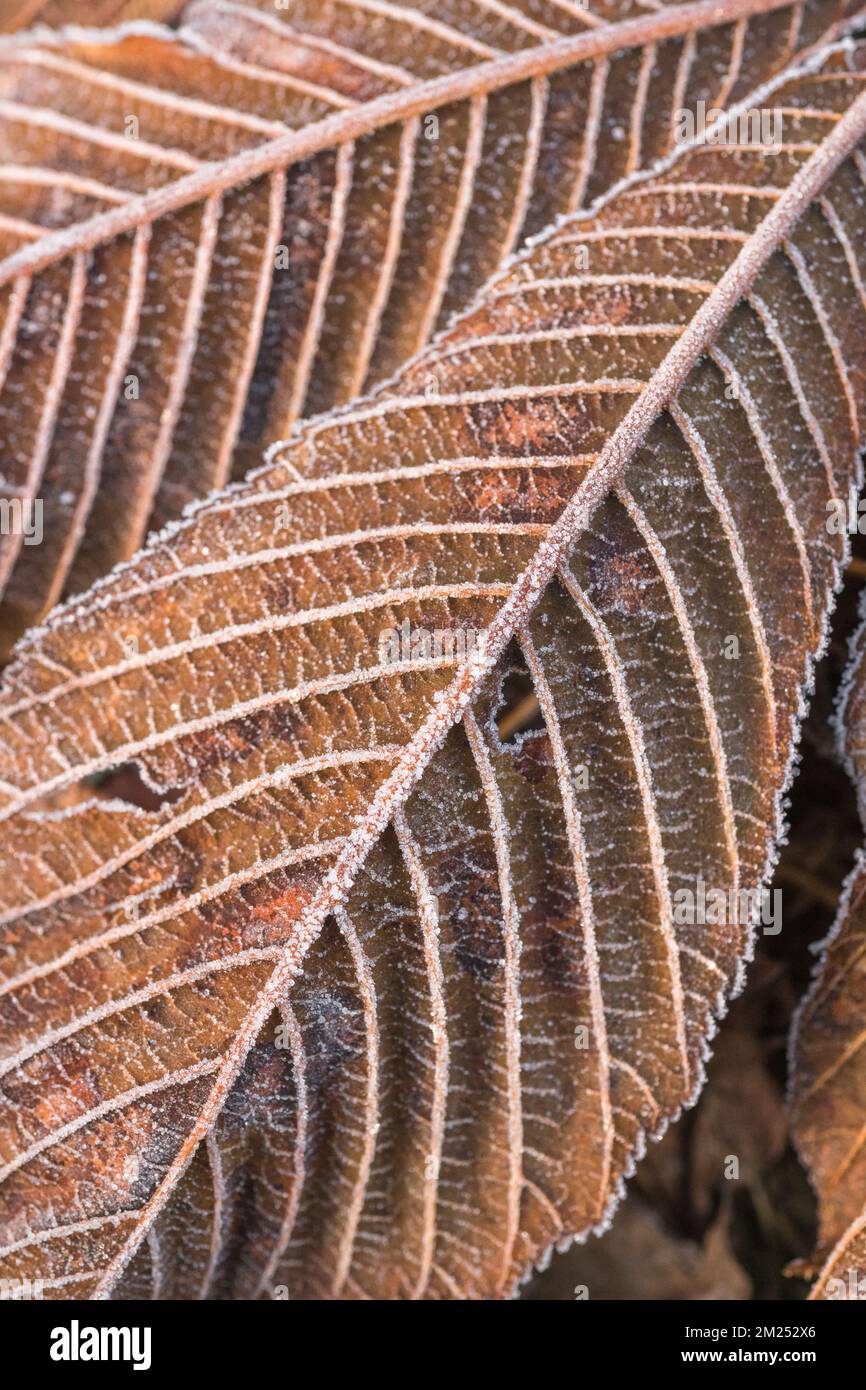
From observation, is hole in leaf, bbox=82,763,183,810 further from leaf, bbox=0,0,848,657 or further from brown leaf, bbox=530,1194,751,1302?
brown leaf, bbox=530,1194,751,1302

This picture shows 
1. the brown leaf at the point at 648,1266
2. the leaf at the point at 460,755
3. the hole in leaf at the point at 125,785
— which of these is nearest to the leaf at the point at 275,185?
the leaf at the point at 460,755

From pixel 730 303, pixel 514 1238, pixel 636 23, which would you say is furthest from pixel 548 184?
pixel 514 1238

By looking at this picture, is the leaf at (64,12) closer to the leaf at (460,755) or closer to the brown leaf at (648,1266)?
the leaf at (460,755)

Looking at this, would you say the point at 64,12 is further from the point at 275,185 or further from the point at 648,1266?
the point at 648,1266

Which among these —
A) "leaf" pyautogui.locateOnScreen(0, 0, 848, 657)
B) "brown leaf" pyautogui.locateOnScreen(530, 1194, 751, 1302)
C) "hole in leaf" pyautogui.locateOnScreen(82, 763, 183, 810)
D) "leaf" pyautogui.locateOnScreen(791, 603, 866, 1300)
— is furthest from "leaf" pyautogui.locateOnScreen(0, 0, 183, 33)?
"brown leaf" pyautogui.locateOnScreen(530, 1194, 751, 1302)
